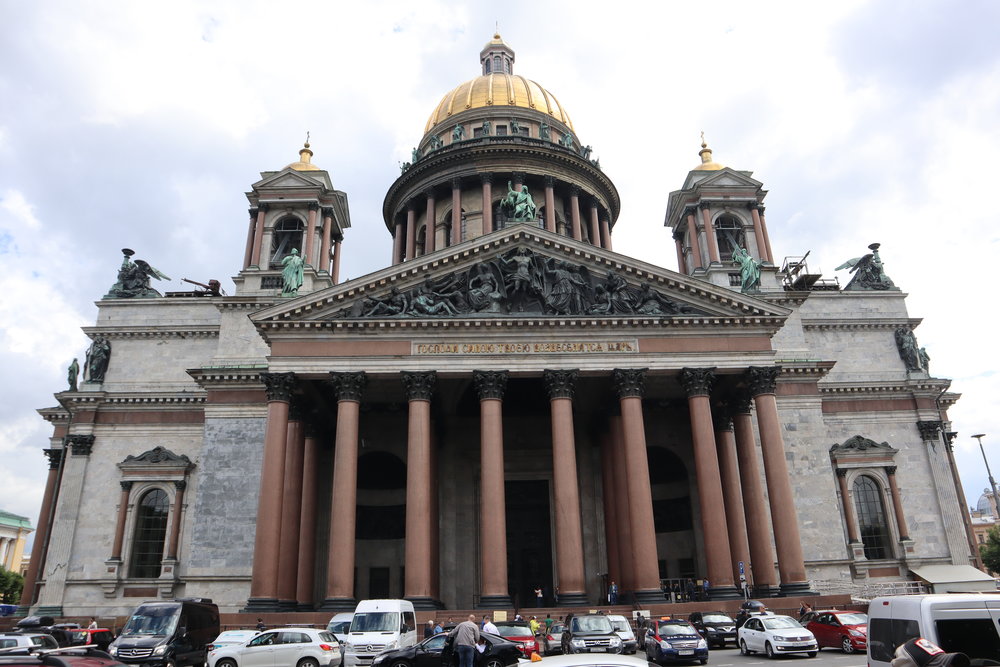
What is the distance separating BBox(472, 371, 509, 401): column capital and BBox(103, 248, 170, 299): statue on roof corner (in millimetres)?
23905

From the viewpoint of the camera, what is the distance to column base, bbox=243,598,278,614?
90.1 ft

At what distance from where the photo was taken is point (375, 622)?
2172 cm

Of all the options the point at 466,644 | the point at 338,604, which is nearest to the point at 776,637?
the point at 466,644

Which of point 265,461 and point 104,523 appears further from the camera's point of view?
point 104,523

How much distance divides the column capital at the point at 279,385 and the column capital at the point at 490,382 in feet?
25.4

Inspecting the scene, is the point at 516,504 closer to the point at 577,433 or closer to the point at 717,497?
the point at 577,433

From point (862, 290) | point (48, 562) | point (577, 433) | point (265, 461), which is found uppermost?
point (862, 290)

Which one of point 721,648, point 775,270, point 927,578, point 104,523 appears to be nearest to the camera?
point 721,648

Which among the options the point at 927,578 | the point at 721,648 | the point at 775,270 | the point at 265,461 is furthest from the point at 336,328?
the point at 927,578

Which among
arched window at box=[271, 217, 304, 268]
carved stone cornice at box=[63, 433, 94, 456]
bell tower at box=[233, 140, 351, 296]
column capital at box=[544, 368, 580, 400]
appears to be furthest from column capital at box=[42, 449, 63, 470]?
column capital at box=[544, 368, 580, 400]

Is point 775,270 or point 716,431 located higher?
point 775,270

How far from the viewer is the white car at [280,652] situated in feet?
65.2

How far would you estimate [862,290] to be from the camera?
44.1m

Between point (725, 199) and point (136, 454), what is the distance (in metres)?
37.4
